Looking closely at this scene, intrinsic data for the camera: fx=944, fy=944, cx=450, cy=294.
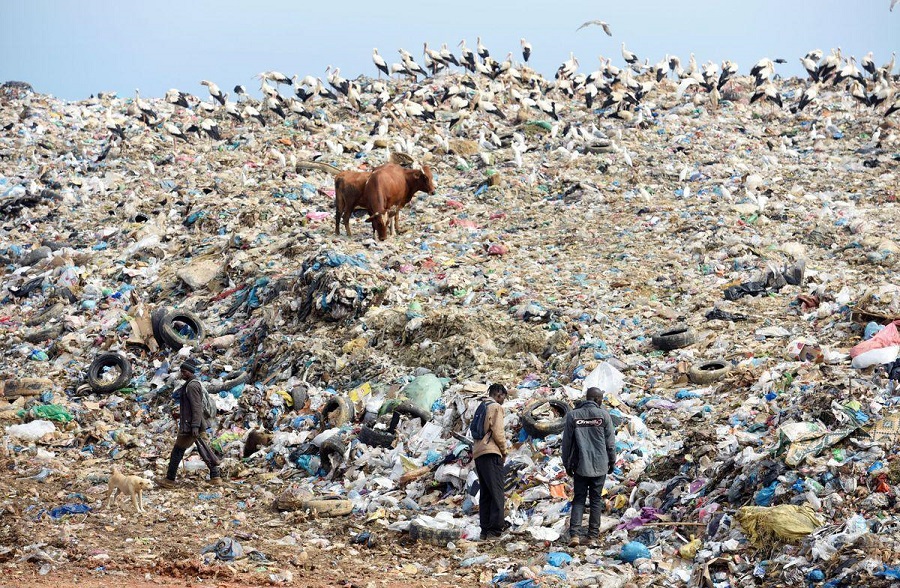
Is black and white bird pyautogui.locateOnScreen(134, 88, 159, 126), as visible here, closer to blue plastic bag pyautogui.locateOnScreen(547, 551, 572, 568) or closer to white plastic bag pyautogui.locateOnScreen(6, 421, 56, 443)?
white plastic bag pyautogui.locateOnScreen(6, 421, 56, 443)

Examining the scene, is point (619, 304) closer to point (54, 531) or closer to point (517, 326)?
point (517, 326)

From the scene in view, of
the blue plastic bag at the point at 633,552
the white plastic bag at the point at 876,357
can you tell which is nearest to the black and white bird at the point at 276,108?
the white plastic bag at the point at 876,357

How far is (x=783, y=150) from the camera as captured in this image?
66.0 feet

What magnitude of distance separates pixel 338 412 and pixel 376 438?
32.4 inches

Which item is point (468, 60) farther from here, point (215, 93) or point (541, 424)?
point (541, 424)

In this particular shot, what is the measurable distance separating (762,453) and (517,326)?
4234mm

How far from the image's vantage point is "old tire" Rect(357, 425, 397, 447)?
805cm

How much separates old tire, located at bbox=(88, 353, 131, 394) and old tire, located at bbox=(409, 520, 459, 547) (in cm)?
543

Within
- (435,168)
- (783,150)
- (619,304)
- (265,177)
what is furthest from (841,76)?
(619,304)

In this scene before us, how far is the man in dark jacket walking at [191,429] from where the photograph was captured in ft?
25.5

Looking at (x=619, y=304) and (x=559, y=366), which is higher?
(x=619, y=304)

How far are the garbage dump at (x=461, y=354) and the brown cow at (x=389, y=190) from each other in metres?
0.14

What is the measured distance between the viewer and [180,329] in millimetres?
11656

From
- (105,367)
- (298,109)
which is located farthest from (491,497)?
(298,109)
